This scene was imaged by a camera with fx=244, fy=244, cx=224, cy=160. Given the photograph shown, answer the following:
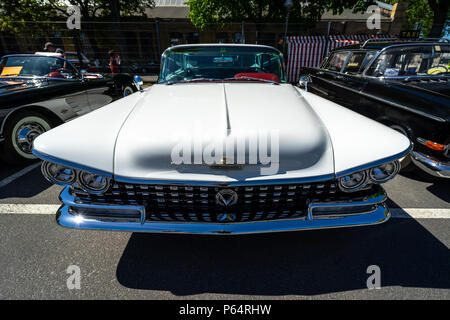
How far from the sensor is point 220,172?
1.49 m

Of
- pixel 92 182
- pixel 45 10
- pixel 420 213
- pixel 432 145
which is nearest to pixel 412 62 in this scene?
pixel 432 145

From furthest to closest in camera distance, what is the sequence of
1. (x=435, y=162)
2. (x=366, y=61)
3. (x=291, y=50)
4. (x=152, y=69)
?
(x=152, y=69)
(x=291, y=50)
(x=366, y=61)
(x=435, y=162)

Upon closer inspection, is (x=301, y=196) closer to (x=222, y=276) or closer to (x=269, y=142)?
(x=269, y=142)

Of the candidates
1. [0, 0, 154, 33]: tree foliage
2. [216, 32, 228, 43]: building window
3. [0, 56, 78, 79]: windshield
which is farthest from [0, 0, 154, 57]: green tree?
[0, 56, 78, 79]: windshield

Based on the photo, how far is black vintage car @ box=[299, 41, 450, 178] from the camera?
2592 millimetres

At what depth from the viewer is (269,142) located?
1553 millimetres

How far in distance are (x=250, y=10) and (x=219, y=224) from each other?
13026 mm

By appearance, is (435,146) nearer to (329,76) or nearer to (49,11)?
(329,76)

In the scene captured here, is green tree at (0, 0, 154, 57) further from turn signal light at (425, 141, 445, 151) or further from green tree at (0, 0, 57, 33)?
turn signal light at (425, 141, 445, 151)

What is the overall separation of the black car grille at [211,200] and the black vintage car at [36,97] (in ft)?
6.18

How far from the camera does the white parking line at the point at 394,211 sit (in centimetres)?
243

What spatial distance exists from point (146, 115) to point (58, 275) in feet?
4.34
